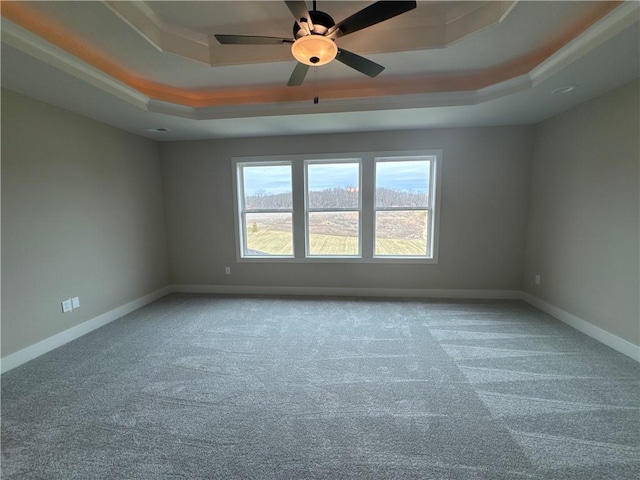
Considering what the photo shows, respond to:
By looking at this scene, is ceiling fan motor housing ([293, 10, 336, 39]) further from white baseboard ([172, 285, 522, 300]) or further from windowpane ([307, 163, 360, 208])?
white baseboard ([172, 285, 522, 300])

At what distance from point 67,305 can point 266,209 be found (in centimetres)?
264

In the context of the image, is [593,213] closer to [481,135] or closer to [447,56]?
[481,135]

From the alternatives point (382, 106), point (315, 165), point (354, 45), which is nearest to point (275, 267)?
point (315, 165)

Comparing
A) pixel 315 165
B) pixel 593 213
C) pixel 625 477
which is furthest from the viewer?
pixel 315 165

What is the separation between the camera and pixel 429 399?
1.95 m

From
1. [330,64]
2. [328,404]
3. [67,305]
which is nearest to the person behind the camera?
[328,404]

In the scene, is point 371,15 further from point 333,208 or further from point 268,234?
point 268,234

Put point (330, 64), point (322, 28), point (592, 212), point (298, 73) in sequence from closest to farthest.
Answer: point (322, 28)
point (298, 73)
point (330, 64)
point (592, 212)

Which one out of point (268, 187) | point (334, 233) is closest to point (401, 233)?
point (334, 233)

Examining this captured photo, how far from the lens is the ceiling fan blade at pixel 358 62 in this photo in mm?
1878

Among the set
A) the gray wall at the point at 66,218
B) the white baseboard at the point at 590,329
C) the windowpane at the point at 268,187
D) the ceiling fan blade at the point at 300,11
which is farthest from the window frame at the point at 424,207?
the gray wall at the point at 66,218

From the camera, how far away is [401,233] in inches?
163

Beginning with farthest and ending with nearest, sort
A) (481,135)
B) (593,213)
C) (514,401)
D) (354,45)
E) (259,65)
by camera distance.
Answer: (481,135)
(593,213)
(259,65)
(354,45)
(514,401)

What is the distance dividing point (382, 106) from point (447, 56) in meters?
0.74
